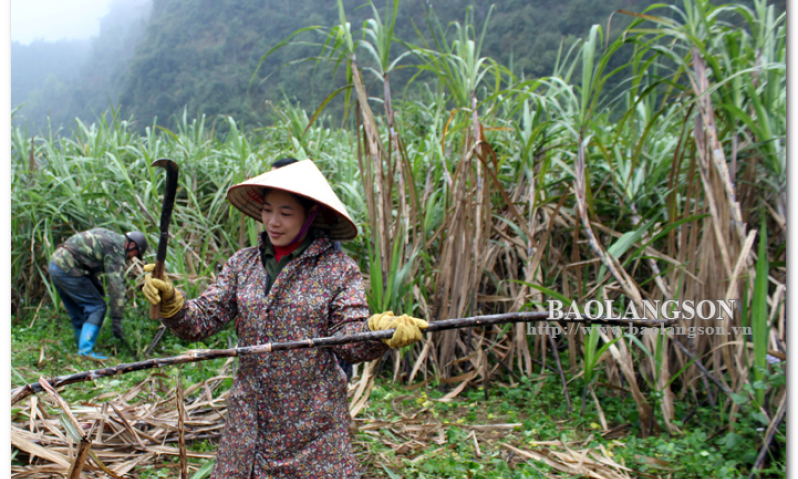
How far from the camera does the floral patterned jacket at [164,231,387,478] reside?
1.30 meters

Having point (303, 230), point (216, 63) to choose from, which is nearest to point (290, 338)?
point (303, 230)

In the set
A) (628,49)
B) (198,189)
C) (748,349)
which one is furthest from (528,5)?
(748,349)

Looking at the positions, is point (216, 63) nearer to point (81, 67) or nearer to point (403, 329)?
point (81, 67)

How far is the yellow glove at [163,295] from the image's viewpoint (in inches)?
47.1

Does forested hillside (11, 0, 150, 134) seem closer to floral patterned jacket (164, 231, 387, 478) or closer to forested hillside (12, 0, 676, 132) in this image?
forested hillside (12, 0, 676, 132)

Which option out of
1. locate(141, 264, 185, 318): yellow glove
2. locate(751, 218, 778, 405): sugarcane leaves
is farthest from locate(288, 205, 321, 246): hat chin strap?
locate(751, 218, 778, 405): sugarcane leaves

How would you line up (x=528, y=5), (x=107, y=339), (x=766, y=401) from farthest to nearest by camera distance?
1. (x=528, y=5)
2. (x=107, y=339)
3. (x=766, y=401)

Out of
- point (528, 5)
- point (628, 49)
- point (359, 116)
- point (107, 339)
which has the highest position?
point (528, 5)

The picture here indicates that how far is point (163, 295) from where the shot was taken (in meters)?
Answer: 1.24

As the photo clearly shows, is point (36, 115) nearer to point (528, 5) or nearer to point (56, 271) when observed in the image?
point (56, 271)

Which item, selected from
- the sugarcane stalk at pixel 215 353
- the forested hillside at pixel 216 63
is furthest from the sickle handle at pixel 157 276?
the forested hillside at pixel 216 63

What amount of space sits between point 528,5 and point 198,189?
4843 millimetres

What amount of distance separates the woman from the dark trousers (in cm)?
270

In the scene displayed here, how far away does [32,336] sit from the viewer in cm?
362
